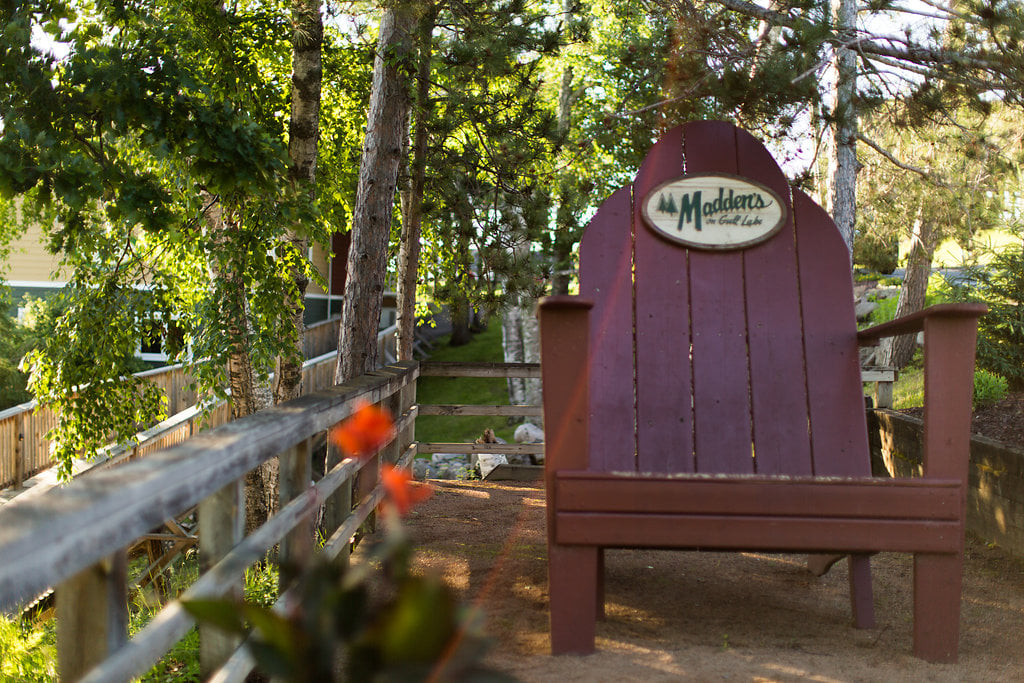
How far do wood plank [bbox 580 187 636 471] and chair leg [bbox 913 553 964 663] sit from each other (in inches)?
34.6

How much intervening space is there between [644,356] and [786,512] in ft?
2.46

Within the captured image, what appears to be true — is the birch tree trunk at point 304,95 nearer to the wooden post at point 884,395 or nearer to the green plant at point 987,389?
the wooden post at point 884,395

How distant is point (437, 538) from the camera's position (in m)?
3.94

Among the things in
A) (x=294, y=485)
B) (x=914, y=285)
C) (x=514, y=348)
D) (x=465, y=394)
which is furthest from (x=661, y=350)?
(x=465, y=394)

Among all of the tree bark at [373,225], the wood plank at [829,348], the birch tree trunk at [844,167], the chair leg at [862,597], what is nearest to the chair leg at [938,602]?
the chair leg at [862,597]

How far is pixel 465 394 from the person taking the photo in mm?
17828

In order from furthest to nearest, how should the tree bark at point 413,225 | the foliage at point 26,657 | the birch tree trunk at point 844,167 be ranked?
the birch tree trunk at point 844,167 < the tree bark at point 413,225 < the foliage at point 26,657

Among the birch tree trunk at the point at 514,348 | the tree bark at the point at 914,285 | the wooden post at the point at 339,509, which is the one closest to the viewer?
the wooden post at the point at 339,509

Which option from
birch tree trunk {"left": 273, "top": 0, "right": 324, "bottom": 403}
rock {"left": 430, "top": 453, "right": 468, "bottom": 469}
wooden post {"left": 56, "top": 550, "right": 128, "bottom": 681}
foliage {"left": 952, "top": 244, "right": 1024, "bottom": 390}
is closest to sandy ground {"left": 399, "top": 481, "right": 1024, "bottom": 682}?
wooden post {"left": 56, "top": 550, "right": 128, "bottom": 681}

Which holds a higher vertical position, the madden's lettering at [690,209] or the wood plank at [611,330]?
the madden's lettering at [690,209]

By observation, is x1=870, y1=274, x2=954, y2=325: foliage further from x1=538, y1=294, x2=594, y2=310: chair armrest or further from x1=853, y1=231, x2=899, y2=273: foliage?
x1=538, y1=294, x2=594, y2=310: chair armrest

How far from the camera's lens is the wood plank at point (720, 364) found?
9.31 ft

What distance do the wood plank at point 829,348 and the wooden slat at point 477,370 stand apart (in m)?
3.14

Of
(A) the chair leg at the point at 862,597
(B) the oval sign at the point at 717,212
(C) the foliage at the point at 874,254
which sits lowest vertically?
(A) the chair leg at the point at 862,597
